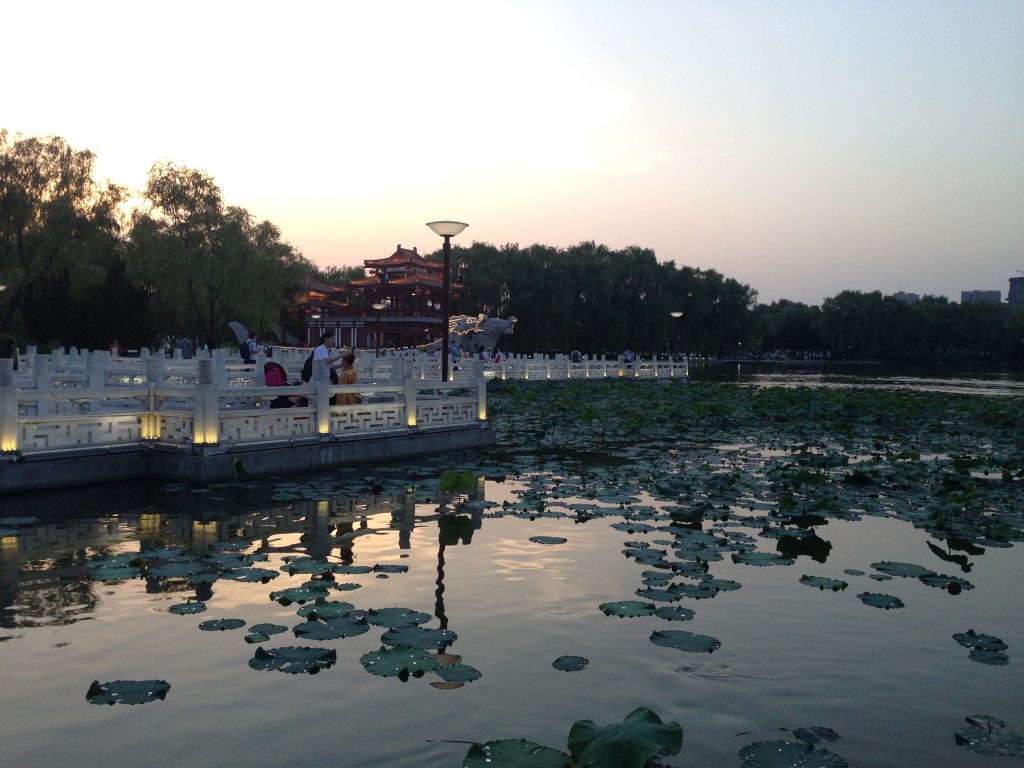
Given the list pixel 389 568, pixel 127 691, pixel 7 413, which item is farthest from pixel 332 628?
pixel 7 413

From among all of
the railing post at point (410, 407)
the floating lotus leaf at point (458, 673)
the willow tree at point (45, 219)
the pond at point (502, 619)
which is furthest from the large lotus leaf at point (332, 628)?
the willow tree at point (45, 219)

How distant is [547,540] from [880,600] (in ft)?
9.08

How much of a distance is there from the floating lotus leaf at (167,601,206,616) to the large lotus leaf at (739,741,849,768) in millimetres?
3487

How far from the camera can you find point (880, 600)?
5.77 m

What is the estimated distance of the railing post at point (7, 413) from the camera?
362 inches

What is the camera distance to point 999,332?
99250 mm

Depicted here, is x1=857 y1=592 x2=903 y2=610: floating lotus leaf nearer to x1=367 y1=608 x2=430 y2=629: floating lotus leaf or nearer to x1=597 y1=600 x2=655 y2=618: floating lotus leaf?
x1=597 y1=600 x2=655 y2=618: floating lotus leaf

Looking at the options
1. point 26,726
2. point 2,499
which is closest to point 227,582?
point 26,726

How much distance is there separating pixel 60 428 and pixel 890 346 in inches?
3930

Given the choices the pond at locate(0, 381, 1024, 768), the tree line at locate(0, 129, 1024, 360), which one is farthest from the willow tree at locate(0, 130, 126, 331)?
the pond at locate(0, 381, 1024, 768)

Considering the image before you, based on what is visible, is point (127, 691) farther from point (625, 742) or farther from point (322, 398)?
point (322, 398)

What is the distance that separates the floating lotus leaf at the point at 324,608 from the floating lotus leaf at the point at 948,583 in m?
4.22

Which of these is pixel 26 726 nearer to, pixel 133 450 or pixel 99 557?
pixel 99 557

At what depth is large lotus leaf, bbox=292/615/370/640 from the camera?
191 inches
